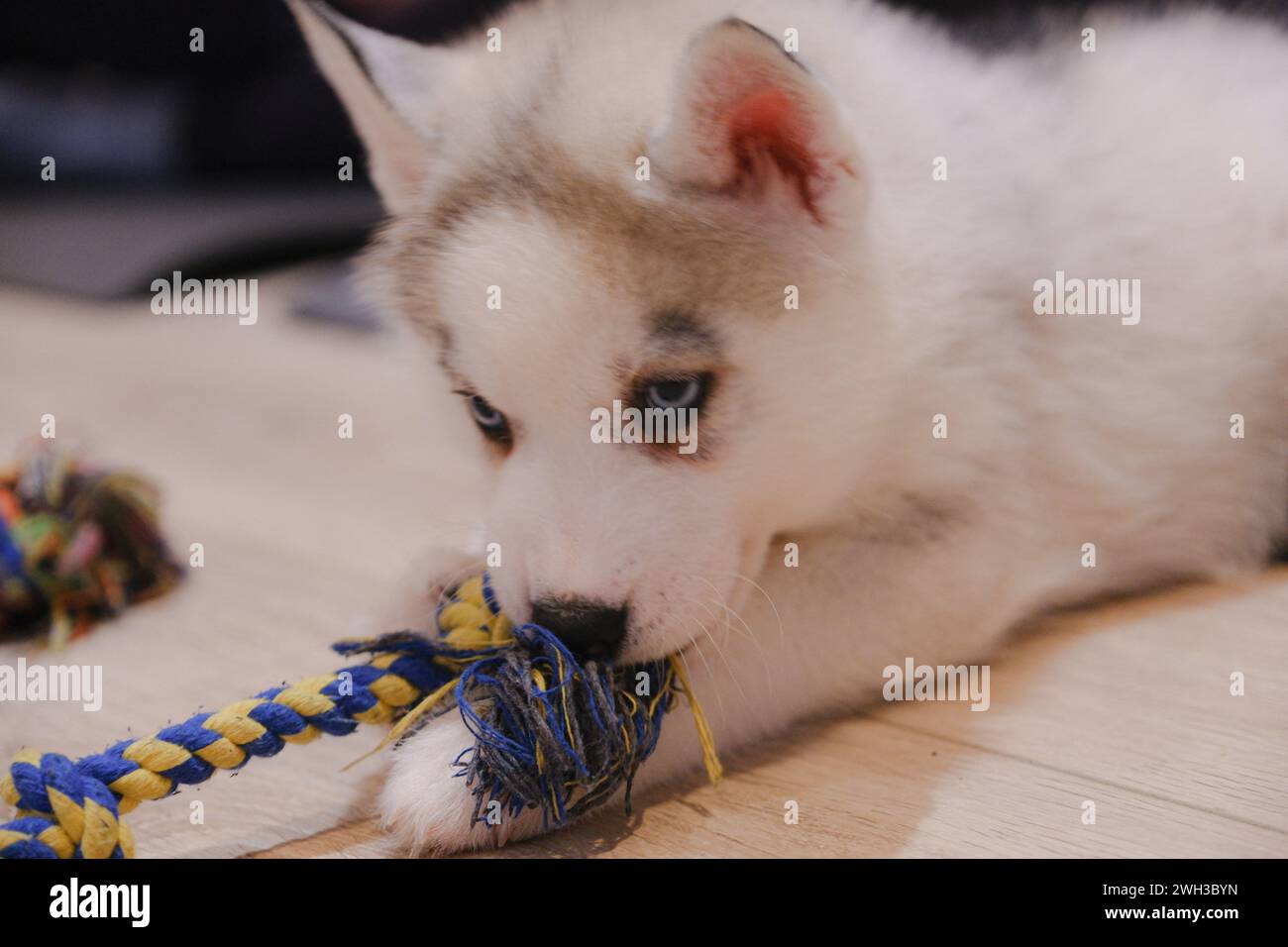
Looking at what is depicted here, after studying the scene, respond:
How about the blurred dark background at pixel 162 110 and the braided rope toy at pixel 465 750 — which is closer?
the braided rope toy at pixel 465 750

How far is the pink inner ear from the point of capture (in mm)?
1596

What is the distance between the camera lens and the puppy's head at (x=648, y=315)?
1.57 metres

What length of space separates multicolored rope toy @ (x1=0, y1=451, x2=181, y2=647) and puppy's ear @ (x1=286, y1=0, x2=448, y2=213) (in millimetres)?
810

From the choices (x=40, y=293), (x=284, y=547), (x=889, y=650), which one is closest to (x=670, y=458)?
(x=889, y=650)

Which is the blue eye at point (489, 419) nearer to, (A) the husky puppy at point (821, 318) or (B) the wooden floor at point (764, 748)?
(A) the husky puppy at point (821, 318)

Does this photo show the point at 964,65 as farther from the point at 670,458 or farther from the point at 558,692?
the point at 558,692

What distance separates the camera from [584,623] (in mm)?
1535

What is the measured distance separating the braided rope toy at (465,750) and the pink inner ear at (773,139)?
66 centimetres

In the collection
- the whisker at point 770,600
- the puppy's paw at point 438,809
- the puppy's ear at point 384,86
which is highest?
the puppy's ear at point 384,86

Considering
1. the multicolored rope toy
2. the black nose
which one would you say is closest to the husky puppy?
the black nose

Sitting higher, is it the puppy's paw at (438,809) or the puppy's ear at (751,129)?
the puppy's ear at (751,129)

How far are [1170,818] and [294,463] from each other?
2.22 m

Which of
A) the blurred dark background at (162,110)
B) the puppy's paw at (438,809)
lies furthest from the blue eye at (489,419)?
the blurred dark background at (162,110)
